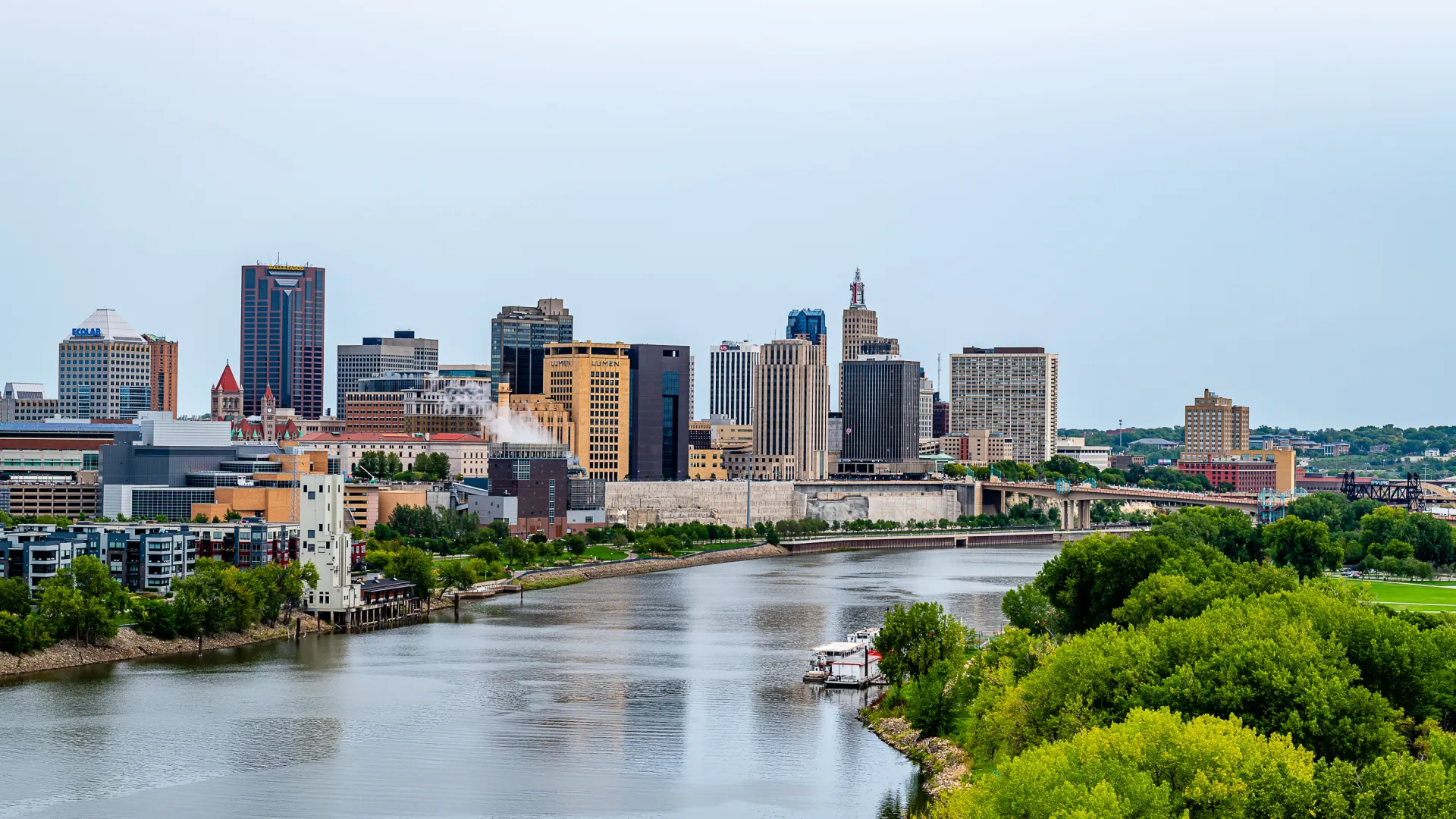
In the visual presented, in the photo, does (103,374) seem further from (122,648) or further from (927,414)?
(122,648)

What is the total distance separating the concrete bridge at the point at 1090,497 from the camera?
113312 millimetres

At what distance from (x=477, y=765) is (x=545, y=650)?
46.2 feet

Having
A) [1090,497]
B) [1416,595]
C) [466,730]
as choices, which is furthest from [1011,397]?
[466,730]

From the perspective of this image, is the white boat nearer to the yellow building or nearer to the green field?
the green field

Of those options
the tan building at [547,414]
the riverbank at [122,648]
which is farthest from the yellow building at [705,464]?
the riverbank at [122,648]

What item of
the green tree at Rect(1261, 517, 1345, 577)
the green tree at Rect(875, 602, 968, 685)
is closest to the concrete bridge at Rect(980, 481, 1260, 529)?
the green tree at Rect(1261, 517, 1345, 577)

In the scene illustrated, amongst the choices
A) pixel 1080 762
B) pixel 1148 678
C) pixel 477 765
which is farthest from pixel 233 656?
pixel 1080 762

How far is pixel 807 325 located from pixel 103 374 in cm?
5514

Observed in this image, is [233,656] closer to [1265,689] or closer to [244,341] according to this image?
[1265,689]

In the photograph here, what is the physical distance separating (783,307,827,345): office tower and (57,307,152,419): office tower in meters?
50.9

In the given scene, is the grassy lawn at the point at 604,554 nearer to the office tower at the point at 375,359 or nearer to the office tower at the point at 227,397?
the office tower at the point at 227,397

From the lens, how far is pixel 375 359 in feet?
506

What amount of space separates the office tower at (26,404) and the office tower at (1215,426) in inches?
3625

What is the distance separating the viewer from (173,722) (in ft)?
102
